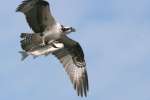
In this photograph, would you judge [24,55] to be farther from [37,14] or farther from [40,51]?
[37,14]

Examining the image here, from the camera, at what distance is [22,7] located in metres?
36.5

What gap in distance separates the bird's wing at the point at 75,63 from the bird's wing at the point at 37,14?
1663 mm

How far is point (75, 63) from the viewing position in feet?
132

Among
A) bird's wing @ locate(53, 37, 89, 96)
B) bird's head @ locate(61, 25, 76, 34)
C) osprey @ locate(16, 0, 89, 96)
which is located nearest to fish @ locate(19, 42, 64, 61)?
osprey @ locate(16, 0, 89, 96)

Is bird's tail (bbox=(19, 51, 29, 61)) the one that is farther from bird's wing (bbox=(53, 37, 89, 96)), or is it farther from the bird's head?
bird's wing (bbox=(53, 37, 89, 96))

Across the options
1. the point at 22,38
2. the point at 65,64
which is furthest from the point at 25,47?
the point at 65,64

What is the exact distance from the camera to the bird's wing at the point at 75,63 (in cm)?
3928

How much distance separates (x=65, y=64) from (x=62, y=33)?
2844 mm

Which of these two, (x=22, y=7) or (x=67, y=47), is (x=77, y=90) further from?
(x=22, y=7)

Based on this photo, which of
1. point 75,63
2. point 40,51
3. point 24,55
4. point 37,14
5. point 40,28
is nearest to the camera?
point 24,55

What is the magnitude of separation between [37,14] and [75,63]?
12.1ft

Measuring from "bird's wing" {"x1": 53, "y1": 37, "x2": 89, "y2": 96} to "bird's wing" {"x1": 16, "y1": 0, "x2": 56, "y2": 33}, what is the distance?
166 cm

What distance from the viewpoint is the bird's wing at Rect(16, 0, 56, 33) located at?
36656 mm

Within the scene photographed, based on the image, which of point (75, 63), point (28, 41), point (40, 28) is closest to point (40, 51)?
point (28, 41)
